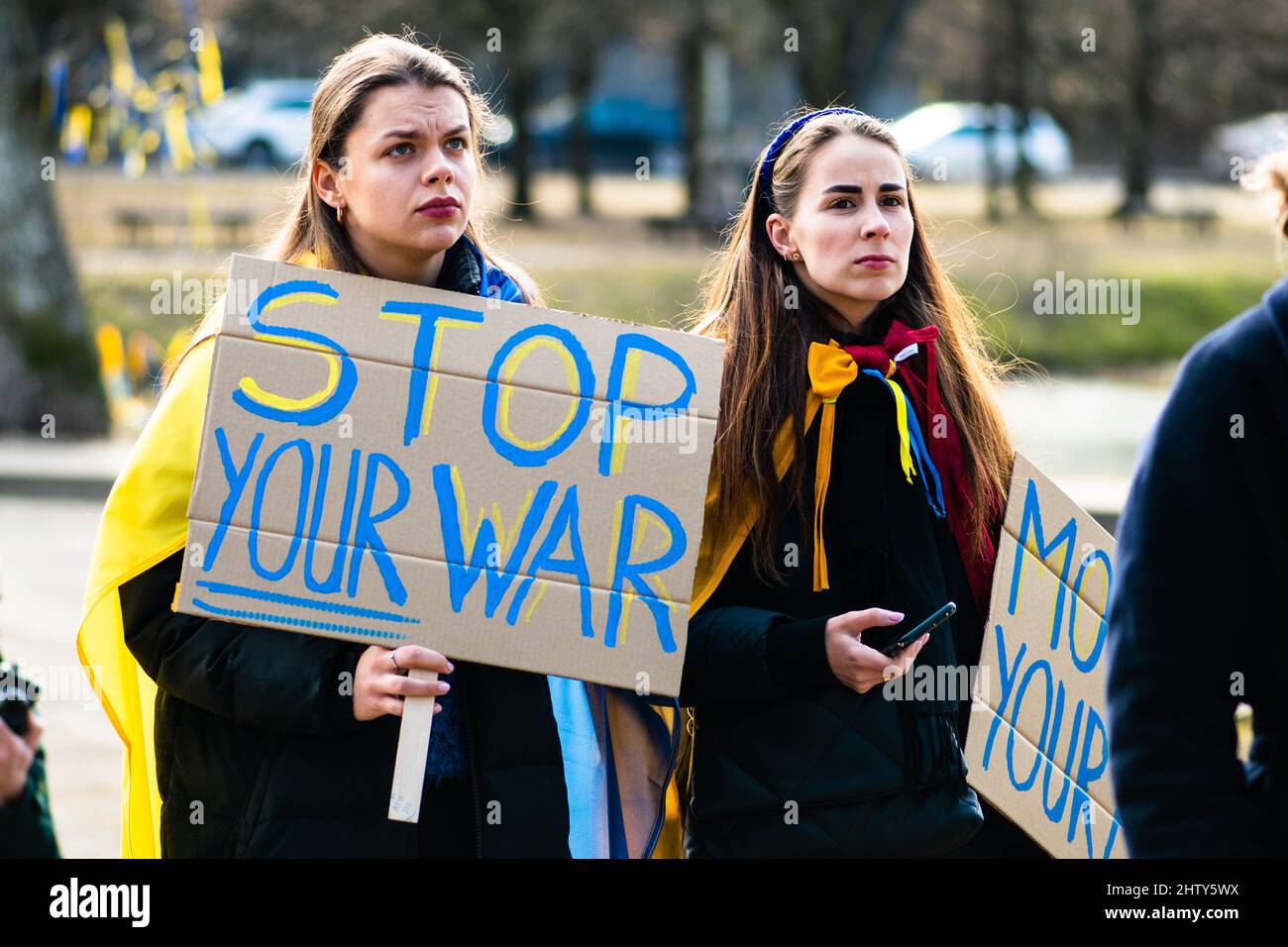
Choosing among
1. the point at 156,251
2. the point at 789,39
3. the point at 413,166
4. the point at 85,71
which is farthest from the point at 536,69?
the point at 413,166

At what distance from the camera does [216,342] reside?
278cm

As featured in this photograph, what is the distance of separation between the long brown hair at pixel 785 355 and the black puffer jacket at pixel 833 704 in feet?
0.19

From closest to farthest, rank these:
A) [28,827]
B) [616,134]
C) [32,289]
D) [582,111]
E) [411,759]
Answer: [411,759], [28,827], [32,289], [582,111], [616,134]

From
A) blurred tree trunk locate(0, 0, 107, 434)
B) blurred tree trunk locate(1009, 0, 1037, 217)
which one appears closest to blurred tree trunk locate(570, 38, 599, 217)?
blurred tree trunk locate(1009, 0, 1037, 217)

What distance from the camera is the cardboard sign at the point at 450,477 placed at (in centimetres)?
275

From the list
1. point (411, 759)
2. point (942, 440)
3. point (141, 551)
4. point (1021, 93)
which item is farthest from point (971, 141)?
point (411, 759)

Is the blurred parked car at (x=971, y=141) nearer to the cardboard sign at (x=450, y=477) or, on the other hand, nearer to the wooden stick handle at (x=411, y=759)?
the cardboard sign at (x=450, y=477)

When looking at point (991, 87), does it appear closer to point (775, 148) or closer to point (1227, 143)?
point (1227, 143)

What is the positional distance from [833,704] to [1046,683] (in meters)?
0.42

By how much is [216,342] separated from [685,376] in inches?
28.7

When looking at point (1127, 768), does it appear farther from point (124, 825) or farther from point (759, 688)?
point (124, 825)

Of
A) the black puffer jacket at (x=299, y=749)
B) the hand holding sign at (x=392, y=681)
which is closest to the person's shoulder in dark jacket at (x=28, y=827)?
the black puffer jacket at (x=299, y=749)

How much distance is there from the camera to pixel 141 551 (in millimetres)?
2787

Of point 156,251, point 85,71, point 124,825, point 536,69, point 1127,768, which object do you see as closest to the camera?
point 1127,768
